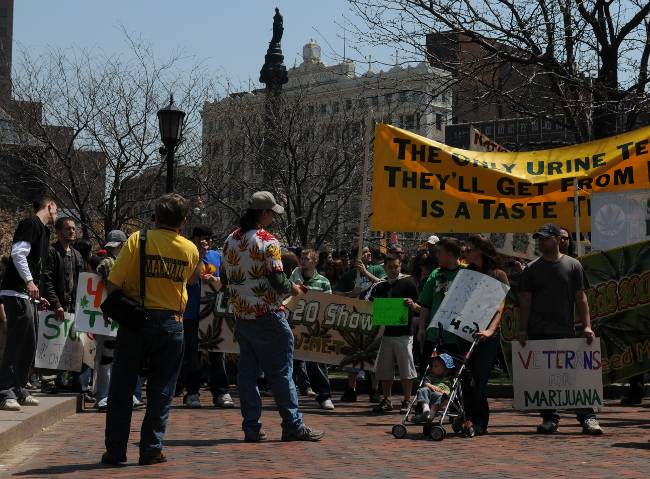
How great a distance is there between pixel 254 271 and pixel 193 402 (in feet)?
13.7

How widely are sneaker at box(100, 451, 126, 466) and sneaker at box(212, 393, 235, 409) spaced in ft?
17.1

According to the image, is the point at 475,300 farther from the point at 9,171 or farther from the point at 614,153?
the point at 9,171

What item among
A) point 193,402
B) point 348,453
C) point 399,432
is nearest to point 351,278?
point 193,402

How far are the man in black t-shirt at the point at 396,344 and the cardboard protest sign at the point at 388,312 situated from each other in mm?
162

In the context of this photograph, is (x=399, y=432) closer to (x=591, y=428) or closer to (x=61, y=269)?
(x=591, y=428)

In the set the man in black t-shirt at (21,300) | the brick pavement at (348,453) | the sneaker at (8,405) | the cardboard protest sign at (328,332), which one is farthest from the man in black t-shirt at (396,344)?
the sneaker at (8,405)

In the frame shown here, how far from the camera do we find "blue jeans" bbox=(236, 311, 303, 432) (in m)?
8.99

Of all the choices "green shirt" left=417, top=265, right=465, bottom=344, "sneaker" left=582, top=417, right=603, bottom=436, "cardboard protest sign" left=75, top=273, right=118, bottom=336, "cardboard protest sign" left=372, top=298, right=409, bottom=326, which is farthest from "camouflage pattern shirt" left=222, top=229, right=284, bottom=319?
"cardboard protest sign" left=372, top=298, right=409, bottom=326

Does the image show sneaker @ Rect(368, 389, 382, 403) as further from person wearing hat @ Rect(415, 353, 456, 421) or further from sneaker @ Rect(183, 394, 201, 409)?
person wearing hat @ Rect(415, 353, 456, 421)

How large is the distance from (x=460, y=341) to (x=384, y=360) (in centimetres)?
319

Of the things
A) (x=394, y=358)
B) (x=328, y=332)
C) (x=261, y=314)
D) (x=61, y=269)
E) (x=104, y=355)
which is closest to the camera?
(x=261, y=314)

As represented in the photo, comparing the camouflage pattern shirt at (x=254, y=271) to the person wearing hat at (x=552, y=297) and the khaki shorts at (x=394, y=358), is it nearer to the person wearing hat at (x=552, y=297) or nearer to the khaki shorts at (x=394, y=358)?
the person wearing hat at (x=552, y=297)

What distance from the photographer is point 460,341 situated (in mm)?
9789

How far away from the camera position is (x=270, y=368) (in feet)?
29.6
